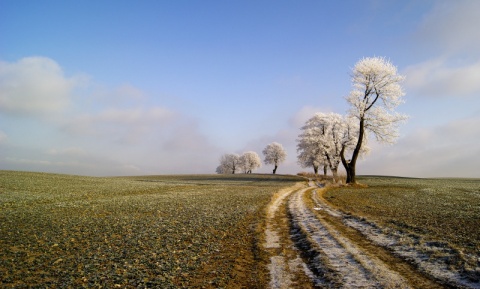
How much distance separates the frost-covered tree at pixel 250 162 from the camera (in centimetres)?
17162

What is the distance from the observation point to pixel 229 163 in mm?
181250

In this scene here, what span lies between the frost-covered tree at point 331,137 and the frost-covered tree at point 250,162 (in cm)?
8225

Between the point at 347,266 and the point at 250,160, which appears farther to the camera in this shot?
the point at 250,160

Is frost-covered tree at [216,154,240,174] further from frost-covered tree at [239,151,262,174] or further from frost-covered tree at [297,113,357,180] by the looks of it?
frost-covered tree at [297,113,357,180]

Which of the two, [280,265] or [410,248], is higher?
[410,248]

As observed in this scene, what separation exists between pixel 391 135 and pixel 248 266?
4855 centimetres

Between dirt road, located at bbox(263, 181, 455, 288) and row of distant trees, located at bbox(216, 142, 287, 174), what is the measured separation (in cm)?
13001

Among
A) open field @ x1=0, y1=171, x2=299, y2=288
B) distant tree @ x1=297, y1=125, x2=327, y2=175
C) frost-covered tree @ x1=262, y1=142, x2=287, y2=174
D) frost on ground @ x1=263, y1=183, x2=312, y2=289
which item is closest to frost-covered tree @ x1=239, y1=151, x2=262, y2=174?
frost-covered tree @ x1=262, y1=142, x2=287, y2=174

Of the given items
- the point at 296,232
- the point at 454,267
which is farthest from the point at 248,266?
the point at 454,267

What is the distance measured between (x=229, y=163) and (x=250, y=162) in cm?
1608

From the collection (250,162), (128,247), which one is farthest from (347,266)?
(250,162)

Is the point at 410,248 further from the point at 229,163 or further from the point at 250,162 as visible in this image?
the point at 229,163

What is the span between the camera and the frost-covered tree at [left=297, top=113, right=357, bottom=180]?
2857 inches

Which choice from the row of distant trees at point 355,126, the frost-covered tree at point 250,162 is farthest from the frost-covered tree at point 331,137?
the frost-covered tree at point 250,162
